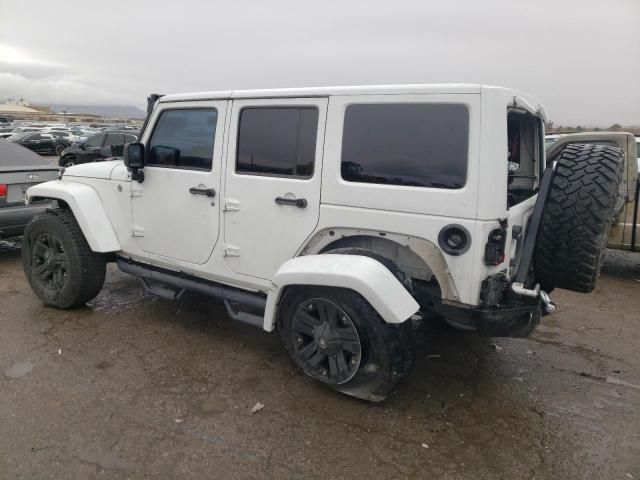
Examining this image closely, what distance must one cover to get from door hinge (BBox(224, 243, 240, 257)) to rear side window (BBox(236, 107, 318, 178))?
1.79ft

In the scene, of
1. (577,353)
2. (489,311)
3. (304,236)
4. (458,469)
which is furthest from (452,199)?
(577,353)

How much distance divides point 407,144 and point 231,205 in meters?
1.35

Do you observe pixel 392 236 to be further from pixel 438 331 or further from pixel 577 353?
pixel 577 353

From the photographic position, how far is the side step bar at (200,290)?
364 centimetres

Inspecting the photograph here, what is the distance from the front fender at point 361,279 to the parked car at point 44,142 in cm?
2773

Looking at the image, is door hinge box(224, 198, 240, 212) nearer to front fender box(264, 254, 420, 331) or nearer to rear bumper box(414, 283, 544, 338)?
front fender box(264, 254, 420, 331)

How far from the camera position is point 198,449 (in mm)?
2711

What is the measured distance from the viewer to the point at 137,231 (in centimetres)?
→ 421

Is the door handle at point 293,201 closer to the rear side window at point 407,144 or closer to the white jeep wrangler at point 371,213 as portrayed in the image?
the white jeep wrangler at point 371,213

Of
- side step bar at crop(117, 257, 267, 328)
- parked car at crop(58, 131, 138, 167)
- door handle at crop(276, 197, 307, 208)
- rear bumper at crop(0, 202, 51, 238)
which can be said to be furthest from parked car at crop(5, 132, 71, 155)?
door handle at crop(276, 197, 307, 208)

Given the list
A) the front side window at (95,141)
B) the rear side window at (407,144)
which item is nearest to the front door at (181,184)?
the rear side window at (407,144)

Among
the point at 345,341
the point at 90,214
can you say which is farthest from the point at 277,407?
the point at 90,214

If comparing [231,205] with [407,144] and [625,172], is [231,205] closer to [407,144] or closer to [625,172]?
[407,144]

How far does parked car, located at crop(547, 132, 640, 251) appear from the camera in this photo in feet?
16.0
